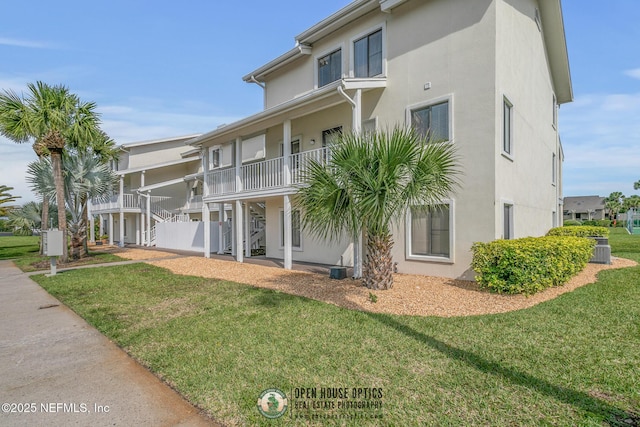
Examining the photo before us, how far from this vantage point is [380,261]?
848 cm

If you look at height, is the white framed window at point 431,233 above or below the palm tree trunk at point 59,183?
below

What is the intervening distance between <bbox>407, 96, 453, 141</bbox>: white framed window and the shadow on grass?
6.97 meters

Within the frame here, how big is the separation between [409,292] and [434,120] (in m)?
5.77

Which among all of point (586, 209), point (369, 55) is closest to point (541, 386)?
point (369, 55)

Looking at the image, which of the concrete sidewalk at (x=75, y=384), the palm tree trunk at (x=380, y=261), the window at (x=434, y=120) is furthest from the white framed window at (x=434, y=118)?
the concrete sidewalk at (x=75, y=384)

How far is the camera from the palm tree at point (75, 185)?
1765 cm

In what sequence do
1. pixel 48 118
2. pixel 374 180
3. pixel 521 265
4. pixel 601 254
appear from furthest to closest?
pixel 48 118, pixel 601 254, pixel 521 265, pixel 374 180

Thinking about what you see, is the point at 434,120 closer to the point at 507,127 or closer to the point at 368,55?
A: the point at 507,127

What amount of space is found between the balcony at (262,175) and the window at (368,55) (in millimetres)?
3699

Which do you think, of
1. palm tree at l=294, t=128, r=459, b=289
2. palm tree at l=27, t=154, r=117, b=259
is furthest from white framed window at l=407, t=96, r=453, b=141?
palm tree at l=27, t=154, r=117, b=259

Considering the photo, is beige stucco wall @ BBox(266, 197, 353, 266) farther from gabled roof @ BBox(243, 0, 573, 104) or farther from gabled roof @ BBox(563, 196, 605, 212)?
gabled roof @ BBox(563, 196, 605, 212)

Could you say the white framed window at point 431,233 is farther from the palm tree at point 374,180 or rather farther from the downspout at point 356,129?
the palm tree at point 374,180

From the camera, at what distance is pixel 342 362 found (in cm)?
446

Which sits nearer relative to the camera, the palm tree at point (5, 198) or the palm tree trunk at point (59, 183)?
the palm tree trunk at point (59, 183)
